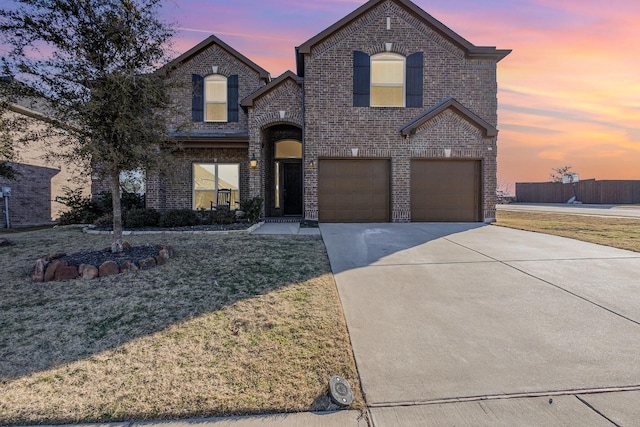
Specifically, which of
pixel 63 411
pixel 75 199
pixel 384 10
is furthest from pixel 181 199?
pixel 63 411

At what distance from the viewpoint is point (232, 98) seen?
14.8 metres

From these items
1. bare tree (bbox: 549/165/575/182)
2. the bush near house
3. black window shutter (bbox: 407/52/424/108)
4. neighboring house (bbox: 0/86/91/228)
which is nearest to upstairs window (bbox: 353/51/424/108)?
black window shutter (bbox: 407/52/424/108)

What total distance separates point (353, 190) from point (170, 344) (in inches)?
396

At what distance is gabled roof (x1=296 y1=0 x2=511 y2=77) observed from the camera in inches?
476

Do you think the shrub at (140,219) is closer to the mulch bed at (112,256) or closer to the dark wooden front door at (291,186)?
the mulch bed at (112,256)

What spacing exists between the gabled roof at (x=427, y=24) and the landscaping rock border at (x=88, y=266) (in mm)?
9418

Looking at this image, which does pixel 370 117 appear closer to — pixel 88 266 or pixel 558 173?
pixel 88 266

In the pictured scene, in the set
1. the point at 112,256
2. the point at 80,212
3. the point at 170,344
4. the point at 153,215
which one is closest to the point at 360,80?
the point at 153,215

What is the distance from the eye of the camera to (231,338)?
10.6 feet

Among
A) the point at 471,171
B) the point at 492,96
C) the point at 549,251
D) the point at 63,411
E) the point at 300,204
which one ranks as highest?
the point at 492,96

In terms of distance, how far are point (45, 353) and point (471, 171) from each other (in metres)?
13.2

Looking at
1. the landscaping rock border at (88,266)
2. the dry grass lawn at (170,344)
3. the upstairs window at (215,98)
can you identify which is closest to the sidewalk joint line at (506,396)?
the dry grass lawn at (170,344)

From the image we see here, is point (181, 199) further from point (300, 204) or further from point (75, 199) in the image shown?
point (300, 204)

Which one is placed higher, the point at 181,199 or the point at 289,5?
the point at 289,5
